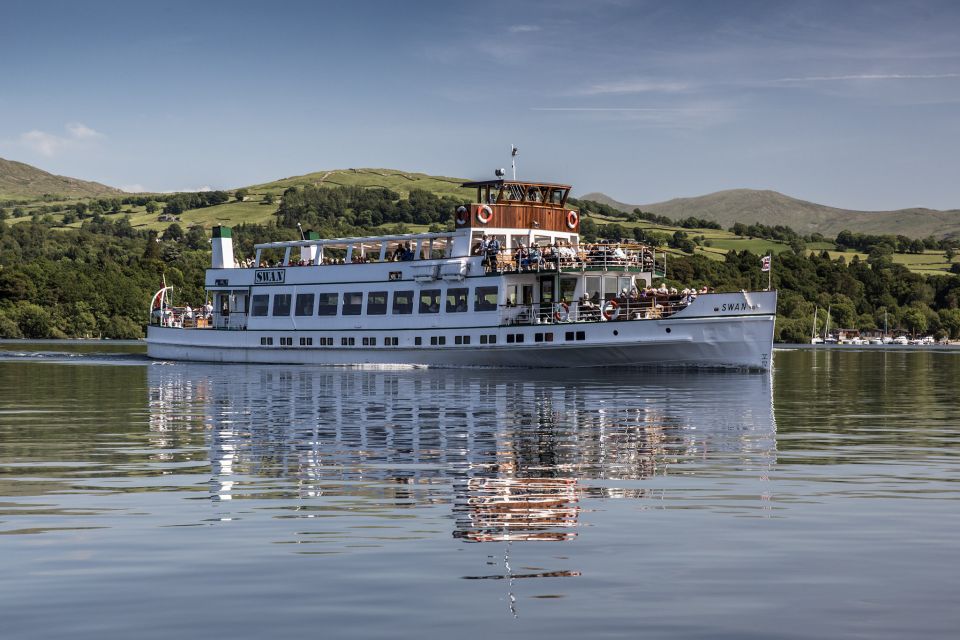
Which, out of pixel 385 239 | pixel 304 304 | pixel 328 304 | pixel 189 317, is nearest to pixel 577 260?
pixel 385 239

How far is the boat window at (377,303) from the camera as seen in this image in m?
63.8

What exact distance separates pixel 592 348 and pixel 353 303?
51.8 ft

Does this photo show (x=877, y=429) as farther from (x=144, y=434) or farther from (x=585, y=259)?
(x=585, y=259)

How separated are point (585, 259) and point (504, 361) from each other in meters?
6.44

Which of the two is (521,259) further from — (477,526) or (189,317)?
(477,526)

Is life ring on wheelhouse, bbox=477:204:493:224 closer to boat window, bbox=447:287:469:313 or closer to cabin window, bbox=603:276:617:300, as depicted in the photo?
boat window, bbox=447:287:469:313

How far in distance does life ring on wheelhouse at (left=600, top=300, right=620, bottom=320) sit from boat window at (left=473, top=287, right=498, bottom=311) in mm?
5893

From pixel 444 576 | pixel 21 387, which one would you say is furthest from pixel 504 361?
pixel 444 576

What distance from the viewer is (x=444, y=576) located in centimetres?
1163

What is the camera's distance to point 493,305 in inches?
2339

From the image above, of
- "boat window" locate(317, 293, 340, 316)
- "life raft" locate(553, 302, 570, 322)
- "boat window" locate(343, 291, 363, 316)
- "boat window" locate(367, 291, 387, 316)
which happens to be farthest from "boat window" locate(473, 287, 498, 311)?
"boat window" locate(317, 293, 340, 316)

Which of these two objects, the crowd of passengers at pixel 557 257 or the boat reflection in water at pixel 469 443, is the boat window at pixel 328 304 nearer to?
the crowd of passengers at pixel 557 257

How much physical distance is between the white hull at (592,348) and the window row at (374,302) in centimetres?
116

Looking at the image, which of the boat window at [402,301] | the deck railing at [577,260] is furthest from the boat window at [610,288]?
the boat window at [402,301]
